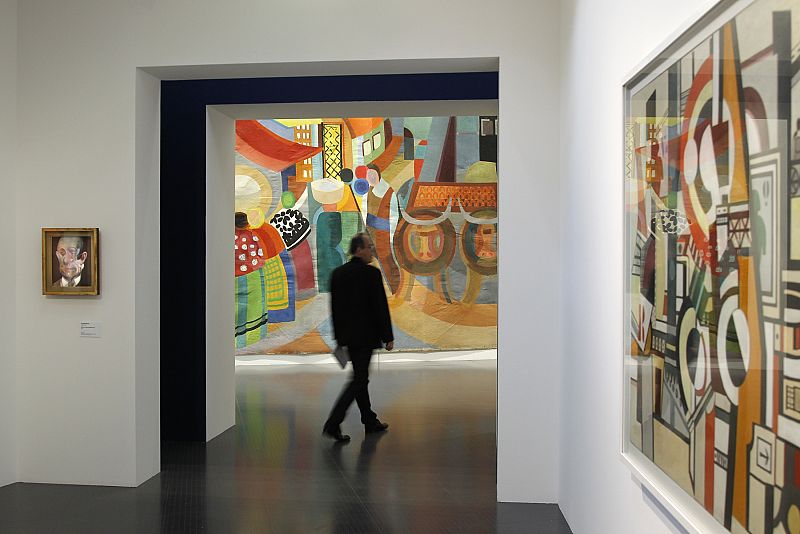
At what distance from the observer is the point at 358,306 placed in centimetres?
700

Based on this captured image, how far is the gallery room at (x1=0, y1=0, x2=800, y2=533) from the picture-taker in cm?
203

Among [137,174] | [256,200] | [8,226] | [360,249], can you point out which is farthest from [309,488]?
[256,200]

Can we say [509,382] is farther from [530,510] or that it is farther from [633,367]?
[633,367]

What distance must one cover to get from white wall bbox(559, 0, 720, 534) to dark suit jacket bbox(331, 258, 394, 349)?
7.57 feet

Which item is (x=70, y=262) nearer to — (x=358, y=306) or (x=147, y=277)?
(x=147, y=277)

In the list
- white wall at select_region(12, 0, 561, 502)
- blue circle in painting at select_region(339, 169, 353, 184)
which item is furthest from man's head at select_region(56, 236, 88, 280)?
blue circle in painting at select_region(339, 169, 353, 184)

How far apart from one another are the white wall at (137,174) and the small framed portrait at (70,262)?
0.33 ft

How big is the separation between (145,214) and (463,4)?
2.62m

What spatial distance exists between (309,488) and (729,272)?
4132 millimetres

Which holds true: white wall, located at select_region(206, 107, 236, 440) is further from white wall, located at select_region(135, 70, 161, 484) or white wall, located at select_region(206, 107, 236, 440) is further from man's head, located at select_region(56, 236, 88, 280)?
man's head, located at select_region(56, 236, 88, 280)

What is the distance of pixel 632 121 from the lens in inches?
121

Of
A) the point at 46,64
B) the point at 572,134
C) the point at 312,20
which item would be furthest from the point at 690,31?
the point at 46,64

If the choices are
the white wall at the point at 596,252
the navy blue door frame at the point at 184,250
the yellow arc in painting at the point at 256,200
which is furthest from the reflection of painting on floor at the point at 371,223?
the white wall at the point at 596,252

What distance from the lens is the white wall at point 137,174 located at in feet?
17.3
